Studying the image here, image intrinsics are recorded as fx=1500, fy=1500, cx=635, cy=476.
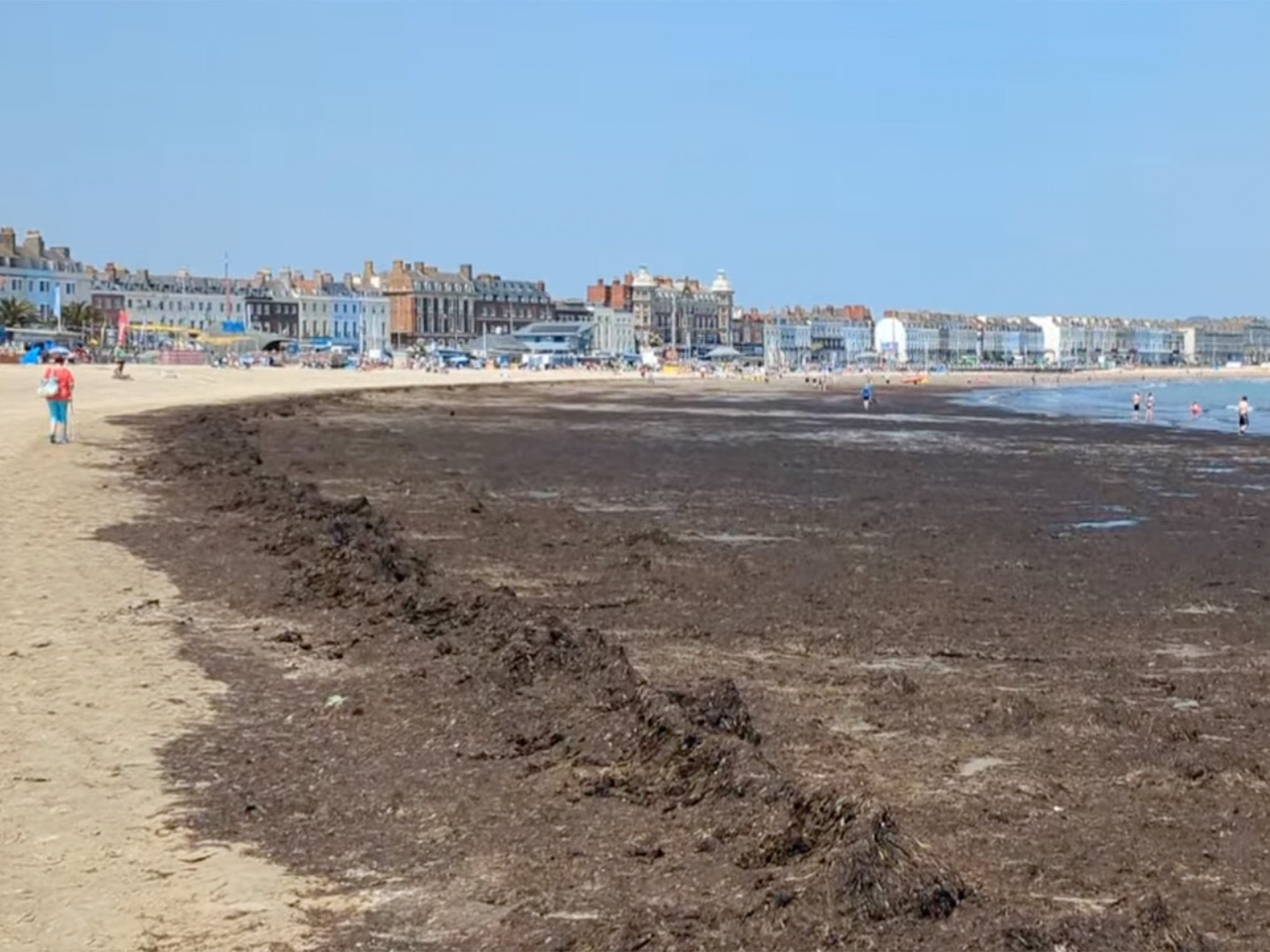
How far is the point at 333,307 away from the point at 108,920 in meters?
159

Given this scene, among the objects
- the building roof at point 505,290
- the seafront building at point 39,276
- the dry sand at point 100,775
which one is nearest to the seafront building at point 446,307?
the building roof at point 505,290

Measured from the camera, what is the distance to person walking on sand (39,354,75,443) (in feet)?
75.3

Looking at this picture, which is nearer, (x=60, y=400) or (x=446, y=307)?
(x=60, y=400)

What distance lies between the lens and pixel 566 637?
8836mm

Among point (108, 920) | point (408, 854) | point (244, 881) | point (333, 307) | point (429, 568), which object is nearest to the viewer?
point (108, 920)

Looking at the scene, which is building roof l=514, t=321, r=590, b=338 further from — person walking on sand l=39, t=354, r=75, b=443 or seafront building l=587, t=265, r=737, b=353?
person walking on sand l=39, t=354, r=75, b=443

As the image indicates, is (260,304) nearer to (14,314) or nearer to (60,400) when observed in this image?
(14,314)

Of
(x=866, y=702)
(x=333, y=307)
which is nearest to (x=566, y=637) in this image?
(x=866, y=702)

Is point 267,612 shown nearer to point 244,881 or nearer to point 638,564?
point 638,564

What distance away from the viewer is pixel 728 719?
702cm

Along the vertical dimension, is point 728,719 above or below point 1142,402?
above

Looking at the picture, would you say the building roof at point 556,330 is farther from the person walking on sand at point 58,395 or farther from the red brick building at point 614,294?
the person walking on sand at point 58,395

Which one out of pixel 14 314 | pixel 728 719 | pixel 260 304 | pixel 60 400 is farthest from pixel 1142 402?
pixel 260 304

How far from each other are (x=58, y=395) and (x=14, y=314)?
89432 millimetres
